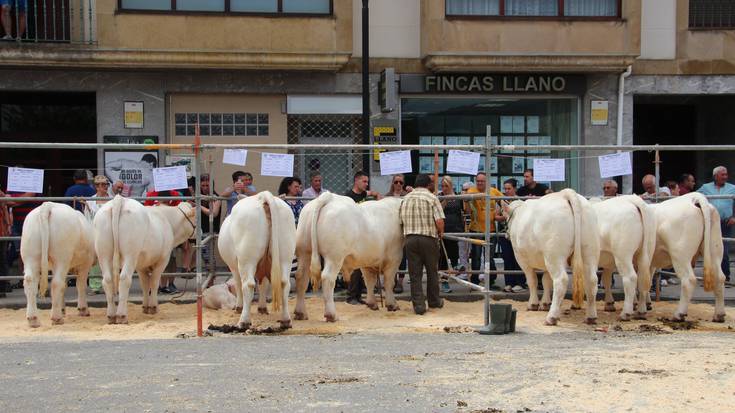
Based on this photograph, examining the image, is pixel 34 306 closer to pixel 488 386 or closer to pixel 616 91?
pixel 488 386

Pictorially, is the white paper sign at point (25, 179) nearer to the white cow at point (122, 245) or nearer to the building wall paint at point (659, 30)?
the white cow at point (122, 245)

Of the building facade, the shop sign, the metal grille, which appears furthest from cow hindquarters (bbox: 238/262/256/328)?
the shop sign

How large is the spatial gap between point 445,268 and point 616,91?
6769 millimetres

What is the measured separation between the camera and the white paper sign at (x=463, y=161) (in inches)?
456

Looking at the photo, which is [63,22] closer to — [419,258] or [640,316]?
[419,258]

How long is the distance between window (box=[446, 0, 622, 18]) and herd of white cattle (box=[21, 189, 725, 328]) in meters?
7.27

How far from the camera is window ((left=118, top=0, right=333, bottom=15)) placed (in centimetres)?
1683

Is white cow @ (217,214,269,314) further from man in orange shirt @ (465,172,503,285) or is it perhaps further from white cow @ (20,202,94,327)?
man in orange shirt @ (465,172,503,285)

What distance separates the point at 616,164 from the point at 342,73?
7.19 m

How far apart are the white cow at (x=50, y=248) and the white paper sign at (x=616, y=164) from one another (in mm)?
7018

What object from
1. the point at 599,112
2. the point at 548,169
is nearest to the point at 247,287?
the point at 548,169

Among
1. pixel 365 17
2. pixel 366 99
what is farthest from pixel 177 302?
pixel 365 17

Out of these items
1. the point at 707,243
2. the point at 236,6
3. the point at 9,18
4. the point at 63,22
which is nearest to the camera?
the point at 707,243

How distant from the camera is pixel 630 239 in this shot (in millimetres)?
11086
